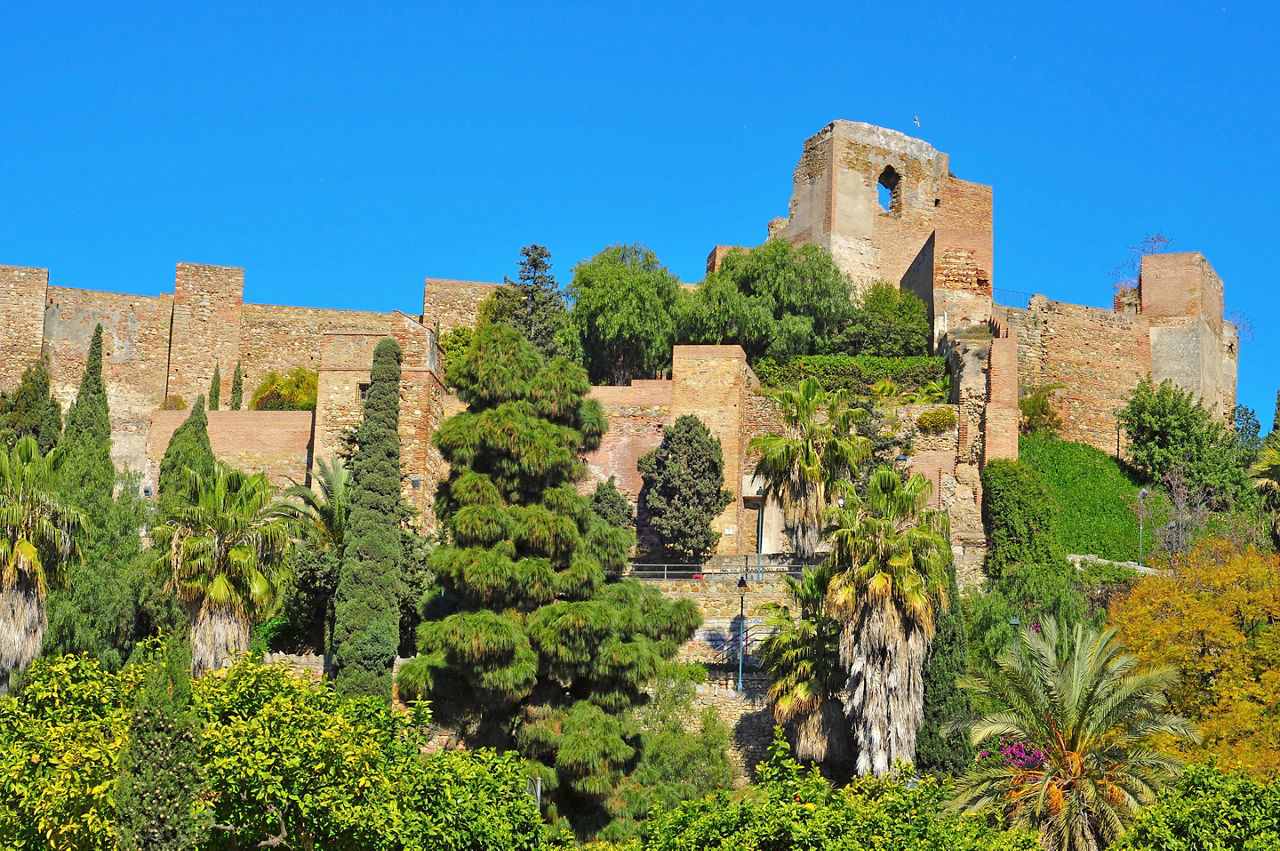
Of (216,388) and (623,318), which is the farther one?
(216,388)

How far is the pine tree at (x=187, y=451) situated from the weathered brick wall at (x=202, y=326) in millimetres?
8452

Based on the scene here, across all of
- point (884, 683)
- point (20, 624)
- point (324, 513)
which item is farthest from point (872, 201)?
point (20, 624)

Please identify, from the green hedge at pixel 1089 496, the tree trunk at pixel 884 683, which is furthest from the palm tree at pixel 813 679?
the green hedge at pixel 1089 496

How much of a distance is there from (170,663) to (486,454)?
7.14 meters

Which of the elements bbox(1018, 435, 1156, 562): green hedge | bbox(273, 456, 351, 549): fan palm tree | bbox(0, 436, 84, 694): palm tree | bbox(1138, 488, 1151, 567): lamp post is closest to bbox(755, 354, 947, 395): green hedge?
bbox(1018, 435, 1156, 562): green hedge

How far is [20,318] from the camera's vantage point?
47.7 metres

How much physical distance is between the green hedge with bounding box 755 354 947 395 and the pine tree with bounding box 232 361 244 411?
14.0 meters

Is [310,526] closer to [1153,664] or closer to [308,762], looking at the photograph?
[308,762]

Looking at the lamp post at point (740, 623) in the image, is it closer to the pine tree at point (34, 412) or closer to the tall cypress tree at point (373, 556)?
the tall cypress tree at point (373, 556)

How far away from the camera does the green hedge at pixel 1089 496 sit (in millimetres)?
38125

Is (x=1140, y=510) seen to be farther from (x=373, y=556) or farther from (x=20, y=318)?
(x=20, y=318)

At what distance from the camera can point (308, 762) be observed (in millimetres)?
19734

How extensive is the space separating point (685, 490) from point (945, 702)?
1010 cm

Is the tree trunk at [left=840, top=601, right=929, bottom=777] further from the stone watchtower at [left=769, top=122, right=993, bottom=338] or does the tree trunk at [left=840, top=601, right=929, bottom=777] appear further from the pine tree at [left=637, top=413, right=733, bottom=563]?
the stone watchtower at [left=769, top=122, right=993, bottom=338]
